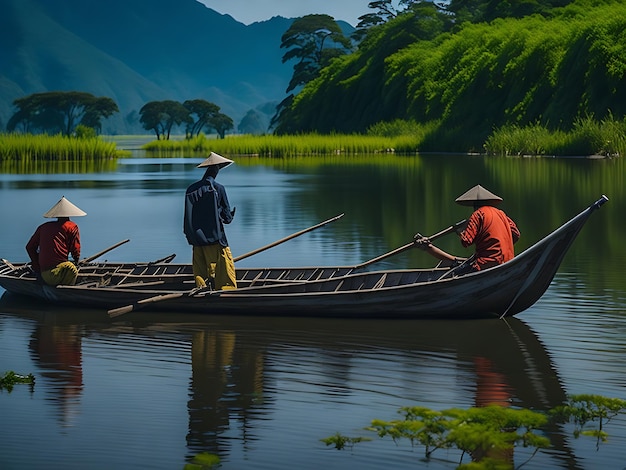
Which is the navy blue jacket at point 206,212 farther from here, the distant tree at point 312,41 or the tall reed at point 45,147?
the distant tree at point 312,41

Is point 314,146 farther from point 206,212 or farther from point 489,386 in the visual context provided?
point 489,386

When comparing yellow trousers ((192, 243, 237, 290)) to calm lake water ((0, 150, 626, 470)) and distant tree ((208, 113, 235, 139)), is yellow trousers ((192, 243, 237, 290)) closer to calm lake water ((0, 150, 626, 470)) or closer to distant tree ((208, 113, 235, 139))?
calm lake water ((0, 150, 626, 470))

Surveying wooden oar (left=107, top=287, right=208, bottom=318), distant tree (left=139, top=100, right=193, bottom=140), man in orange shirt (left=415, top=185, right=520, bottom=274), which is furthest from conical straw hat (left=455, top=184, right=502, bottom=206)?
distant tree (left=139, top=100, right=193, bottom=140)

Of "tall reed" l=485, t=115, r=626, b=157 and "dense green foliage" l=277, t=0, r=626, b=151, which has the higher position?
"dense green foliage" l=277, t=0, r=626, b=151

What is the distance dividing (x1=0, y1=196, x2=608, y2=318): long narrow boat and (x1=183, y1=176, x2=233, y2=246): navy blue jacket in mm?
604

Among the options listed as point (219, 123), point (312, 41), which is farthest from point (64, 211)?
point (219, 123)

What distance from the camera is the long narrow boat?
12586mm

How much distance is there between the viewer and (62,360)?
450 inches

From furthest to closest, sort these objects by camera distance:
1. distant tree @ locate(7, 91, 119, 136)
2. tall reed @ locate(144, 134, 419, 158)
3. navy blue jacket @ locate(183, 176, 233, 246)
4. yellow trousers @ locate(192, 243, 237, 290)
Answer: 1. distant tree @ locate(7, 91, 119, 136)
2. tall reed @ locate(144, 134, 419, 158)
3. yellow trousers @ locate(192, 243, 237, 290)
4. navy blue jacket @ locate(183, 176, 233, 246)

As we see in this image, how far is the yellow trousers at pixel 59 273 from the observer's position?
14305mm

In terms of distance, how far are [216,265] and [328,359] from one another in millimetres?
3056

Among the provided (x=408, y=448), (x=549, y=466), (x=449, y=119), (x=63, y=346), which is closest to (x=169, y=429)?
(x=408, y=448)

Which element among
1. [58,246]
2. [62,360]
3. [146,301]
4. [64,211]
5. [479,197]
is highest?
[479,197]

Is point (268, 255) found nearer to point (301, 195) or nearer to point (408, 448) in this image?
point (408, 448)
